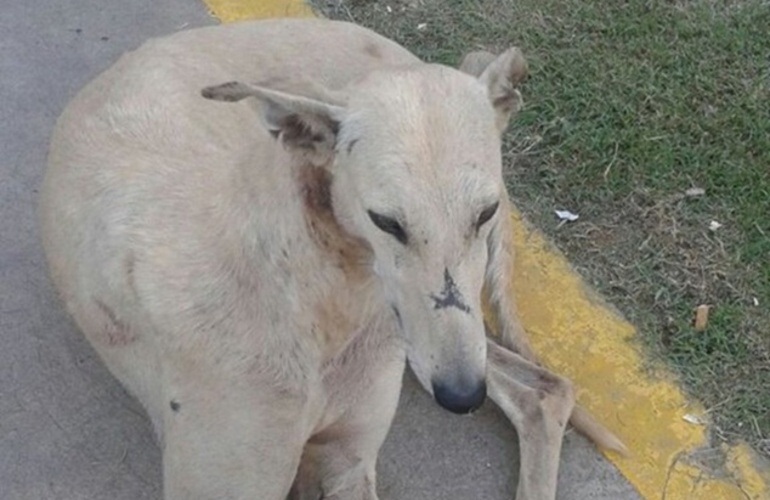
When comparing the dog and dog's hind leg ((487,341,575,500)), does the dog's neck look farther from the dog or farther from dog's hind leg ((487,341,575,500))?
dog's hind leg ((487,341,575,500))

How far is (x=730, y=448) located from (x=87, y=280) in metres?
1.96

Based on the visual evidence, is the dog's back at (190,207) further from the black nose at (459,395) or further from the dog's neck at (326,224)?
the black nose at (459,395)

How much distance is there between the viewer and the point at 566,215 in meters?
4.49

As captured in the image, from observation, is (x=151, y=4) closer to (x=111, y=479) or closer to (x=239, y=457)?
(x=111, y=479)

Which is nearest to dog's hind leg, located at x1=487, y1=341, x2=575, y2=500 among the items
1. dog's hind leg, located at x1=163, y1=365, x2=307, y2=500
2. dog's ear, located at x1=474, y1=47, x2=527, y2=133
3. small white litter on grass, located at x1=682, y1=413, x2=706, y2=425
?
small white litter on grass, located at x1=682, y1=413, x2=706, y2=425

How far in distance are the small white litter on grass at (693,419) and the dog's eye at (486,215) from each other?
1545 mm

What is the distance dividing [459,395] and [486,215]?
38 centimetres

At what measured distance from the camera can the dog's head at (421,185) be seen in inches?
102

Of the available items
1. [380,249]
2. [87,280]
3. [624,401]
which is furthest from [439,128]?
[624,401]

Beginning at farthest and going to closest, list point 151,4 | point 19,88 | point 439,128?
point 151,4 → point 19,88 → point 439,128

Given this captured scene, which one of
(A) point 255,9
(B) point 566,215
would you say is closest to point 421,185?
(B) point 566,215

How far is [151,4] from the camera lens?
5.36 meters

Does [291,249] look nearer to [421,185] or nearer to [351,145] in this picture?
[351,145]

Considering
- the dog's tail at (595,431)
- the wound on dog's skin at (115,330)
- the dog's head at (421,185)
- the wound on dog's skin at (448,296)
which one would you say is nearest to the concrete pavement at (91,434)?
the dog's tail at (595,431)
